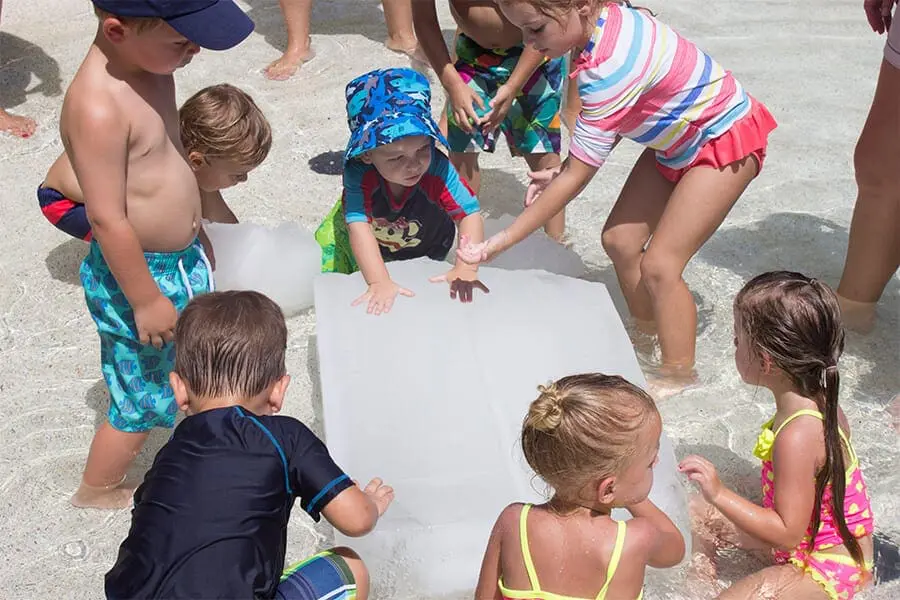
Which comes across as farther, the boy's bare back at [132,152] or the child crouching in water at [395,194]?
the child crouching in water at [395,194]

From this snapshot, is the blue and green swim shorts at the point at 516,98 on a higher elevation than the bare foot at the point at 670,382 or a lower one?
higher

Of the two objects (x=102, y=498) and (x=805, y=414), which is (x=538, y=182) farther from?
(x=102, y=498)

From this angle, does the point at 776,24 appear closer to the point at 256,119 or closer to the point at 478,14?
the point at 478,14

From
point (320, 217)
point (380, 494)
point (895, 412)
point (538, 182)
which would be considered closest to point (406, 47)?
point (320, 217)

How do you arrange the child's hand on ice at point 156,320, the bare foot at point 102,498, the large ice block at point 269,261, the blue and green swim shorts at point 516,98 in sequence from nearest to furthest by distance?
the child's hand on ice at point 156,320, the bare foot at point 102,498, the large ice block at point 269,261, the blue and green swim shorts at point 516,98

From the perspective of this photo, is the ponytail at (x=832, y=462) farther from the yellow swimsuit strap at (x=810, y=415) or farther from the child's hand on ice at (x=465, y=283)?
the child's hand on ice at (x=465, y=283)

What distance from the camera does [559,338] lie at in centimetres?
269

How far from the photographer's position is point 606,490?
6.12ft

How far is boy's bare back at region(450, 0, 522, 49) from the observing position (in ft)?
11.2

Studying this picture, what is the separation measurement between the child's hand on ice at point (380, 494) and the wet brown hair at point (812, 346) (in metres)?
0.88

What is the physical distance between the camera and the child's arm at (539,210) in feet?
8.90

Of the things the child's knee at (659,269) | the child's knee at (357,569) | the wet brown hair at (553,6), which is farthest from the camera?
the child's knee at (659,269)

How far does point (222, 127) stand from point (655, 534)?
1.73m

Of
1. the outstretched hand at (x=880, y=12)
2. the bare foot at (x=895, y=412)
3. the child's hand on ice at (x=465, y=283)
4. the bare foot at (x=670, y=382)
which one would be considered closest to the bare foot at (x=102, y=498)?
the child's hand on ice at (x=465, y=283)
